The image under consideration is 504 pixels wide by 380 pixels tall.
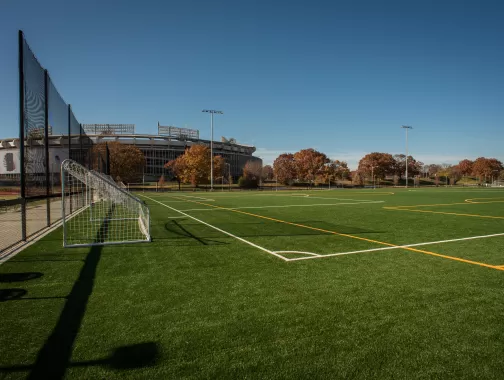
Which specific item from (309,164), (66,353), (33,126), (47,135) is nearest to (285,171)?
(309,164)

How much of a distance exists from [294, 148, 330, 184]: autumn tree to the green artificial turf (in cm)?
8126

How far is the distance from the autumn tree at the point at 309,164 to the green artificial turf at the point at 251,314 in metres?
81.3

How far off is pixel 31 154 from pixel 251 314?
340 inches

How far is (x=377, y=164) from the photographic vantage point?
109 meters

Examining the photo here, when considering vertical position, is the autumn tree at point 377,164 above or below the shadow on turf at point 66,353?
above

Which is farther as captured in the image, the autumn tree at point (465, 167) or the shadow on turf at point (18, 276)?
the autumn tree at point (465, 167)

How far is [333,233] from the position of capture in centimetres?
992

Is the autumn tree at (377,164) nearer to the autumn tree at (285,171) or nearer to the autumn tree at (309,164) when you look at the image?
the autumn tree at (309,164)

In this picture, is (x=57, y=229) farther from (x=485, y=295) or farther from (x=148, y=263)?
(x=485, y=295)

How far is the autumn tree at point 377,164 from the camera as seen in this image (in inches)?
4301

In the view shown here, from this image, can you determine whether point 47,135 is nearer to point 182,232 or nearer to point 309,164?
point 182,232

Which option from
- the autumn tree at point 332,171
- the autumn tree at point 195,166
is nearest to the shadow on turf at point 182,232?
the autumn tree at point 195,166

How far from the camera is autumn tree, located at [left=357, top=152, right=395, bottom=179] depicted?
358 ft

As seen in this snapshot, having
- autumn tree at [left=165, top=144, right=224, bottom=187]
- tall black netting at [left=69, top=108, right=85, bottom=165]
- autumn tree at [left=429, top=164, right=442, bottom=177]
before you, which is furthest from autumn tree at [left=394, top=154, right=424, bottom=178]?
tall black netting at [left=69, top=108, right=85, bottom=165]
